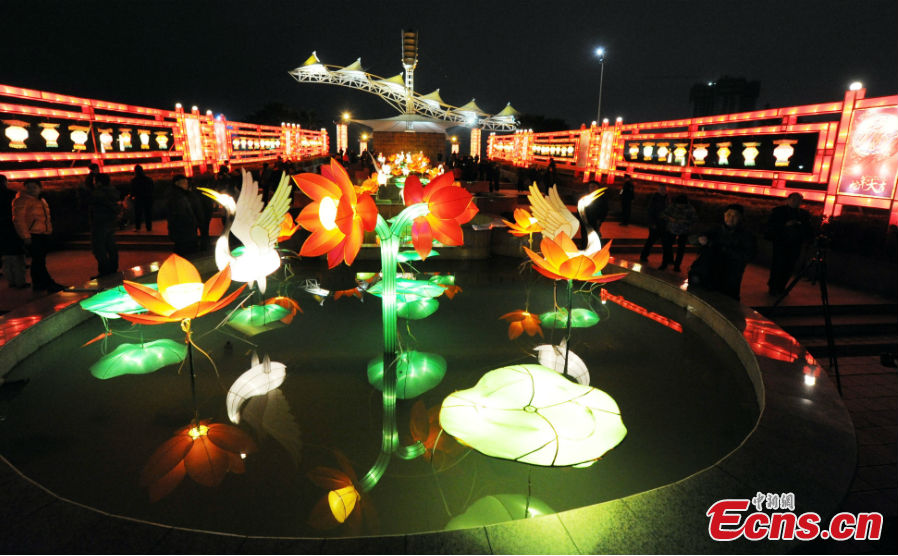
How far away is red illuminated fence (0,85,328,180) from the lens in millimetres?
9273

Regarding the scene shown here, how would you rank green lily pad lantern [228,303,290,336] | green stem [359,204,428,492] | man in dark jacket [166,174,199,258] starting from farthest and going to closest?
1. man in dark jacket [166,174,199,258]
2. green lily pad lantern [228,303,290,336]
3. green stem [359,204,428,492]

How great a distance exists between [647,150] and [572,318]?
1293 centimetres

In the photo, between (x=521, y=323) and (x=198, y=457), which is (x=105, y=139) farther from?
(x=198, y=457)

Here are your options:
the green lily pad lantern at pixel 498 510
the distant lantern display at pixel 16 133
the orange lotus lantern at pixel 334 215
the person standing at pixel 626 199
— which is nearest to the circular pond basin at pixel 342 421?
the green lily pad lantern at pixel 498 510

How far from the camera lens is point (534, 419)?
2.28 m

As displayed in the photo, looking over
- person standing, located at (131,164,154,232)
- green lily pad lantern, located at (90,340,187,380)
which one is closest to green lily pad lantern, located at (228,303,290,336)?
green lily pad lantern, located at (90,340,187,380)

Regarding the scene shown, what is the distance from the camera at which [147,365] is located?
385 cm

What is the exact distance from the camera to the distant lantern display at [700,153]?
12.9 metres

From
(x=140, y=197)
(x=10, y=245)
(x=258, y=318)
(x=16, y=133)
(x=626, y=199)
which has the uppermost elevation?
(x=16, y=133)

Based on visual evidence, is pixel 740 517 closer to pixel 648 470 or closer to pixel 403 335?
pixel 648 470

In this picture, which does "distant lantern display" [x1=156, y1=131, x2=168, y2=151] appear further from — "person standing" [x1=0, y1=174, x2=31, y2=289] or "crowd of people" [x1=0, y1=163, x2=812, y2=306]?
"person standing" [x1=0, y1=174, x2=31, y2=289]

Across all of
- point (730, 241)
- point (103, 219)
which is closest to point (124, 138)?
point (103, 219)

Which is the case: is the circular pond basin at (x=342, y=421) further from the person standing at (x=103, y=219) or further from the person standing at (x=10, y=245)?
the person standing at (x=10, y=245)

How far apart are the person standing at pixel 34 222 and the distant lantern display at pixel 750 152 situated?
44.7 ft
